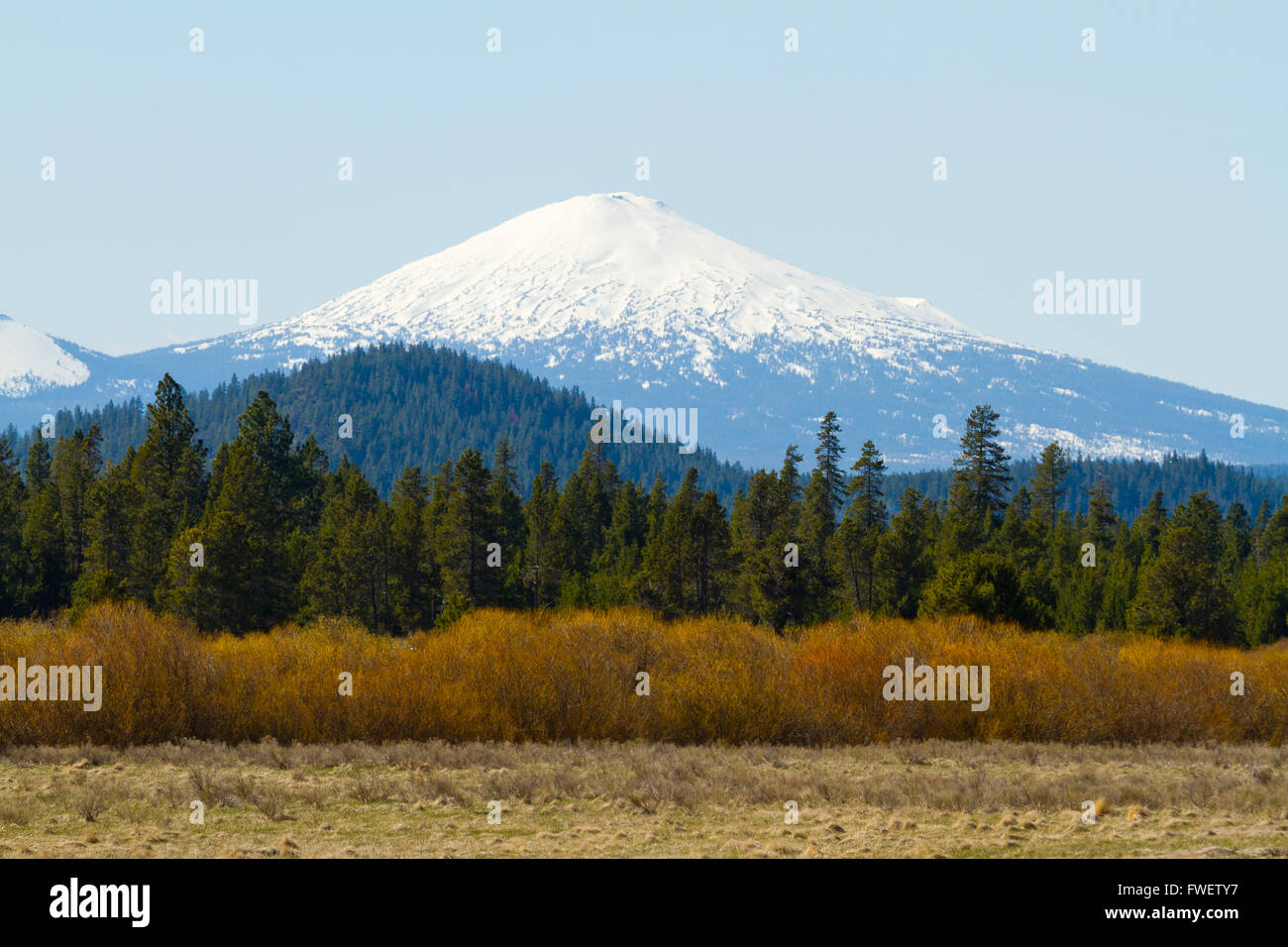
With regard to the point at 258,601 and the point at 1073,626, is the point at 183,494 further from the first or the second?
the point at 1073,626

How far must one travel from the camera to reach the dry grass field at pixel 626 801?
18922mm

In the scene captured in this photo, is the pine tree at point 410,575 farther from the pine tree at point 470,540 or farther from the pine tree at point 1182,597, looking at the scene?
the pine tree at point 1182,597

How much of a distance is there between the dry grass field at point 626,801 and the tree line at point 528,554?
2226 cm

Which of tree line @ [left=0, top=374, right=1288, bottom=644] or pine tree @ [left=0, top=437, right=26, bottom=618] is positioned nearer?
tree line @ [left=0, top=374, right=1288, bottom=644]

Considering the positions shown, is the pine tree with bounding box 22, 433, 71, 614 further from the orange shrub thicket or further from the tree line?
the orange shrub thicket

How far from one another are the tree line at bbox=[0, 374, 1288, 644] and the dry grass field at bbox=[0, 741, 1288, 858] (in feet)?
73.0

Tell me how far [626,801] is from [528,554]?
63299 millimetres

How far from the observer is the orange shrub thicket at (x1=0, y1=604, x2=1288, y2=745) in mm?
32625

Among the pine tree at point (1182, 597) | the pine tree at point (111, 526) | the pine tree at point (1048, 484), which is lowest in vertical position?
the pine tree at point (1182, 597)

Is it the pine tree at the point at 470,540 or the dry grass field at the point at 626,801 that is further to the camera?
the pine tree at the point at 470,540

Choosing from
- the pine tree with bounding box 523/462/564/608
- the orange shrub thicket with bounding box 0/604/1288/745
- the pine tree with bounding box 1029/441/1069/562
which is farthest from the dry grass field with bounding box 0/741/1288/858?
the pine tree with bounding box 1029/441/1069/562

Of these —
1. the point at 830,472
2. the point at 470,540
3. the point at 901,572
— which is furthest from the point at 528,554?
the point at 901,572

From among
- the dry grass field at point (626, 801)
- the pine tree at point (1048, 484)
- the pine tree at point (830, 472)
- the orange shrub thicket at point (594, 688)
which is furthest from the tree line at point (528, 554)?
the dry grass field at point (626, 801)
